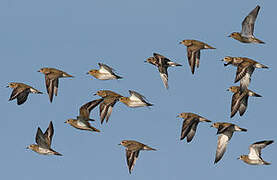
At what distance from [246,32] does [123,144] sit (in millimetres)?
9177

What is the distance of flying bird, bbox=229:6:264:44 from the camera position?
49969 millimetres

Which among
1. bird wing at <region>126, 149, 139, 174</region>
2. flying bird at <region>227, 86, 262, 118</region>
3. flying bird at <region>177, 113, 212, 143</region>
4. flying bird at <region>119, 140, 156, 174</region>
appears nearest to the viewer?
bird wing at <region>126, 149, 139, 174</region>

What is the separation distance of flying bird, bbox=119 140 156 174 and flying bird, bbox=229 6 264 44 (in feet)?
27.4

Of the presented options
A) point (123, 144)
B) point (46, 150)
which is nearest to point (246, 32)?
point (123, 144)

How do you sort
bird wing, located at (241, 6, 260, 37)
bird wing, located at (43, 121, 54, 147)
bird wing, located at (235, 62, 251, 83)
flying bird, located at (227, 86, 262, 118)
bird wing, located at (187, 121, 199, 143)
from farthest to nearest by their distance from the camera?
flying bird, located at (227, 86, 262, 118), bird wing, located at (43, 121, 54, 147), bird wing, located at (241, 6, 260, 37), bird wing, located at (187, 121, 199, 143), bird wing, located at (235, 62, 251, 83)

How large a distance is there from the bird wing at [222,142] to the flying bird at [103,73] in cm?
682

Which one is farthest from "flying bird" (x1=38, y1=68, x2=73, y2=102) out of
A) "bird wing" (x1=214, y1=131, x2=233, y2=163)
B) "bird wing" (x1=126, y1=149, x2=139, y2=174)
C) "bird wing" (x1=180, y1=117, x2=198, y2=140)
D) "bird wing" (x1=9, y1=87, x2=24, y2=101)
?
"bird wing" (x1=214, y1=131, x2=233, y2=163)

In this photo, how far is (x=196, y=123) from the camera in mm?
50469

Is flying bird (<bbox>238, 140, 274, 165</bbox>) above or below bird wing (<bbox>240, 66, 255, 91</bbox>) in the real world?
below

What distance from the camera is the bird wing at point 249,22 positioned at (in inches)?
1966

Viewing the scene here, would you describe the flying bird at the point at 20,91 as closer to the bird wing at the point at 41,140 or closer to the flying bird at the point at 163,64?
the bird wing at the point at 41,140

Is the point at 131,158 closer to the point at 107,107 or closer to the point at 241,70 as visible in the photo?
the point at 107,107

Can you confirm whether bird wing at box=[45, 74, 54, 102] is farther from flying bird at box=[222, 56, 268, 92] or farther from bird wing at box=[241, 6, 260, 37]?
bird wing at box=[241, 6, 260, 37]

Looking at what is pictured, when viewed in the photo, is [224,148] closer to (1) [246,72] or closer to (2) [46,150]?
(1) [246,72]
